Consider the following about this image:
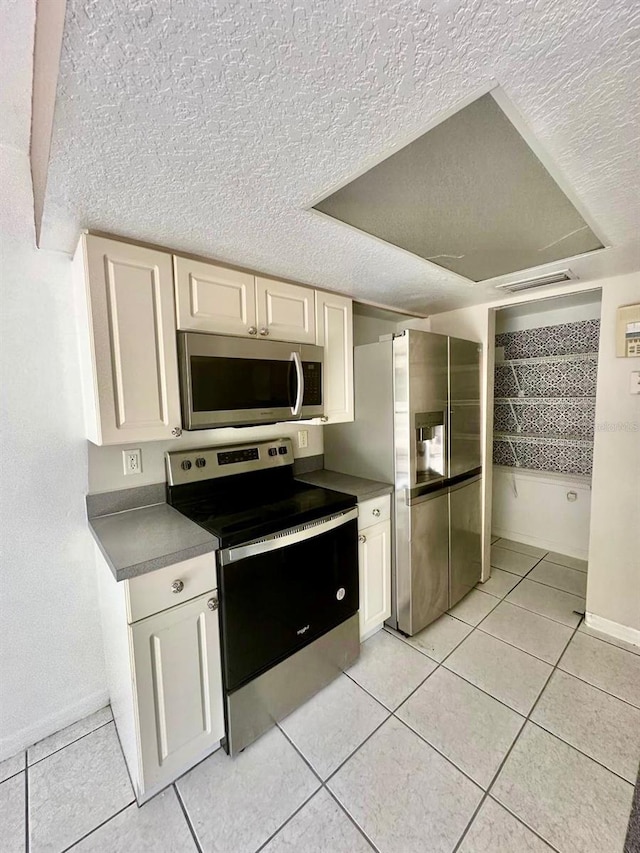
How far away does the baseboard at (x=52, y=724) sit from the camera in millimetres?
1488

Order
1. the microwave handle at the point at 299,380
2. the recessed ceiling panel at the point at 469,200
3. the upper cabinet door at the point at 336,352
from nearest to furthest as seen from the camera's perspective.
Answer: the recessed ceiling panel at the point at 469,200 → the microwave handle at the point at 299,380 → the upper cabinet door at the point at 336,352

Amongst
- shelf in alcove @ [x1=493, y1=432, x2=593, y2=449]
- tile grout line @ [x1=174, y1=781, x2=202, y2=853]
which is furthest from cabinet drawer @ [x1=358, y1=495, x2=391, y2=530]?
shelf in alcove @ [x1=493, y1=432, x2=593, y2=449]

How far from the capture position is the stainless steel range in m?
1.41

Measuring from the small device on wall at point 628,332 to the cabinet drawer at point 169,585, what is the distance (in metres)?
2.38

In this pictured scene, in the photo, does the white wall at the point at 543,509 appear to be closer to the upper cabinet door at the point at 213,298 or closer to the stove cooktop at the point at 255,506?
the stove cooktop at the point at 255,506

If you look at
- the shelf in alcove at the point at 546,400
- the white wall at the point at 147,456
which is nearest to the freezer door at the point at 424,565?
the white wall at the point at 147,456

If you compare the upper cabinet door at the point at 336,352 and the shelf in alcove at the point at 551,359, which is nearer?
the upper cabinet door at the point at 336,352

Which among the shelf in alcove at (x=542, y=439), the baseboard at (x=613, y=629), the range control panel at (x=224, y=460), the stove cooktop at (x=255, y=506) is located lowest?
the baseboard at (x=613, y=629)

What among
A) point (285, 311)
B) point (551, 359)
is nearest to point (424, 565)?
point (285, 311)

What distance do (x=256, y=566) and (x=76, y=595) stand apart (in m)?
0.93

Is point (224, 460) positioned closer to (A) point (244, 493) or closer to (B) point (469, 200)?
(A) point (244, 493)

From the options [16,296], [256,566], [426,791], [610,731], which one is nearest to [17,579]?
[256,566]

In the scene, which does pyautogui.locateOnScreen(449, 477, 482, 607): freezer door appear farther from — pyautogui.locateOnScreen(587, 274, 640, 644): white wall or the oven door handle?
the oven door handle

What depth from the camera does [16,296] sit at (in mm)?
1419
